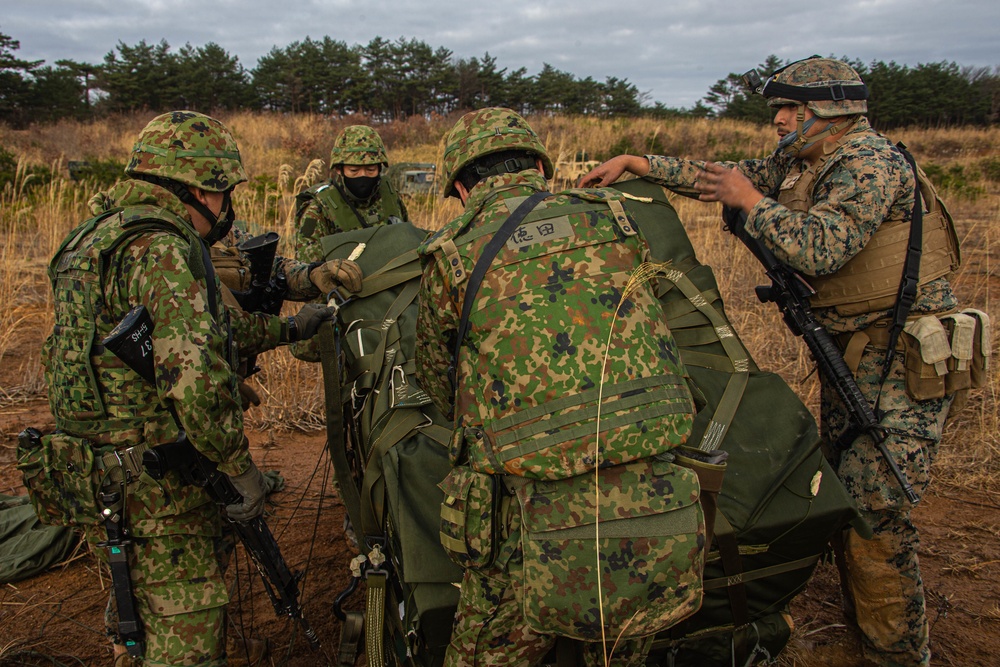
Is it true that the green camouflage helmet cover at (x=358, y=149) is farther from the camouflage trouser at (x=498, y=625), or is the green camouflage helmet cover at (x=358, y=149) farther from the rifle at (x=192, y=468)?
the camouflage trouser at (x=498, y=625)

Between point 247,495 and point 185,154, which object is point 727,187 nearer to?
point 185,154

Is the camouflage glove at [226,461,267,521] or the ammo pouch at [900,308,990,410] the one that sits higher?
the ammo pouch at [900,308,990,410]

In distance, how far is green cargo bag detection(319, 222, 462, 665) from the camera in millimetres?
2100

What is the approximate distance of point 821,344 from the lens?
2795 mm

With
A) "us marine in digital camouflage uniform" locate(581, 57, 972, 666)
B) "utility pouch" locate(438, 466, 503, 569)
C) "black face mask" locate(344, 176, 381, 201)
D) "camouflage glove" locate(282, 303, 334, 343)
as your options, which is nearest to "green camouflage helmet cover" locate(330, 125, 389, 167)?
"black face mask" locate(344, 176, 381, 201)

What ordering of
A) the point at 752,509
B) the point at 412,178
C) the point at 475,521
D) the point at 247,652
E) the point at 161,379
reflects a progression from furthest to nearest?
the point at 412,178 < the point at 247,652 < the point at 752,509 < the point at 161,379 < the point at 475,521

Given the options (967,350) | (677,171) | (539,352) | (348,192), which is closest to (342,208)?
(348,192)

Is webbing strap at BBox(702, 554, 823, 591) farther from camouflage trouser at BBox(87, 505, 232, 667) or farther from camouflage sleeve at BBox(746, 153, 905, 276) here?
camouflage trouser at BBox(87, 505, 232, 667)

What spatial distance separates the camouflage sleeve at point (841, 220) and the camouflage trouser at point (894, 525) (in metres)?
0.55

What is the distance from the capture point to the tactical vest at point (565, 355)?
1.70 m

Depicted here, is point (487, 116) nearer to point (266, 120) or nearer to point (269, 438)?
point (269, 438)

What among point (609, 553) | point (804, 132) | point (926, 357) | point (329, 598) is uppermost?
point (804, 132)

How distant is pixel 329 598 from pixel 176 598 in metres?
1.24

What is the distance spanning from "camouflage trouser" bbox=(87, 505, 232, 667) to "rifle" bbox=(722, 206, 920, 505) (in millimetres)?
2485
